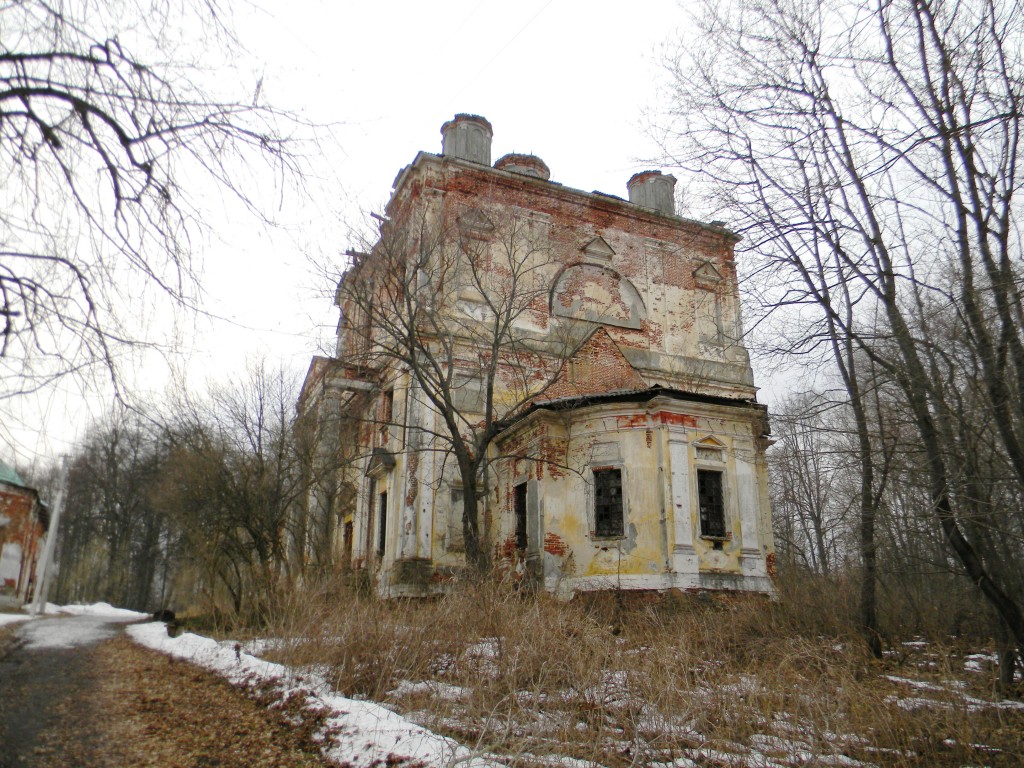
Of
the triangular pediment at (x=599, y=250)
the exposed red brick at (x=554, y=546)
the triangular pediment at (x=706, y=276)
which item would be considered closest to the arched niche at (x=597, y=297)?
the triangular pediment at (x=599, y=250)

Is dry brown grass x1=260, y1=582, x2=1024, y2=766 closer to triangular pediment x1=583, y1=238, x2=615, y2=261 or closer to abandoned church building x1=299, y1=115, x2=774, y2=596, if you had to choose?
abandoned church building x1=299, y1=115, x2=774, y2=596

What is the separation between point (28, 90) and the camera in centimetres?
447

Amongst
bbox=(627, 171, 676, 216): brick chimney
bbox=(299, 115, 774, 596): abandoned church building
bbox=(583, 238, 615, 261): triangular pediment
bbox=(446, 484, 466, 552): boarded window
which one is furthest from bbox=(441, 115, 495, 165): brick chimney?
bbox=(446, 484, 466, 552): boarded window

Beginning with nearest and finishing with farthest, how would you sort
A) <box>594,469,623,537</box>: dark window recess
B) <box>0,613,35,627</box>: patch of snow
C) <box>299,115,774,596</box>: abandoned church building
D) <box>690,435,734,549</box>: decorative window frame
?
<box>299,115,774,596</box>: abandoned church building < <box>594,469,623,537</box>: dark window recess < <box>690,435,734,549</box>: decorative window frame < <box>0,613,35,627</box>: patch of snow

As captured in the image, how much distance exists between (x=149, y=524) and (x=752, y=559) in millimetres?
34506

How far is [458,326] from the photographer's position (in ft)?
66.7

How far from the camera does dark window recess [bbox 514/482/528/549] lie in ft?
58.8

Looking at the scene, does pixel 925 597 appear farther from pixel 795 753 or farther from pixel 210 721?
pixel 210 721

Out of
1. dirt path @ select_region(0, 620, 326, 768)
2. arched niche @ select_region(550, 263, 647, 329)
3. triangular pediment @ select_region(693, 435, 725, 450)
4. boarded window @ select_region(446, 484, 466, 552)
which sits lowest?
dirt path @ select_region(0, 620, 326, 768)

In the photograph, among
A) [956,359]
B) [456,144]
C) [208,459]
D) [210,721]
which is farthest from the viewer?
[456,144]

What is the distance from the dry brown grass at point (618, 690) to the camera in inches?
217

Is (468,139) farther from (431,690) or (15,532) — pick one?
(15,532)

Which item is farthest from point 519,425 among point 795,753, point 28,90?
point 28,90

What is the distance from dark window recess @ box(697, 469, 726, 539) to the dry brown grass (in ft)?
22.1
